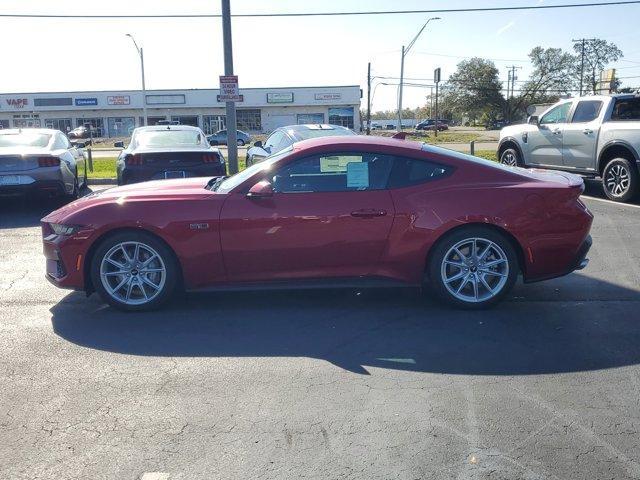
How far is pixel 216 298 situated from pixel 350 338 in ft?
5.30

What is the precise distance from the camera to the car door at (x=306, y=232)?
205 inches

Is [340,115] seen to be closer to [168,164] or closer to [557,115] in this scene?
[557,115]

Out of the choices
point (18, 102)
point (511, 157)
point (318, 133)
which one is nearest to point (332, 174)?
point (318, 133)

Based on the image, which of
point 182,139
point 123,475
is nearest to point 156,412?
point 123,475

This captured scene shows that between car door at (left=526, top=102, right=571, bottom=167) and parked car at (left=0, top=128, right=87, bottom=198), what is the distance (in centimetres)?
907

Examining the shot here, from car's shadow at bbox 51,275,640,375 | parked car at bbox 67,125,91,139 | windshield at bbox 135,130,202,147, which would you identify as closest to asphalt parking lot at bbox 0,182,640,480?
car's shadow at bbox 51,275,640,375

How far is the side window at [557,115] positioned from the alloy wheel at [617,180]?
5.16 ft

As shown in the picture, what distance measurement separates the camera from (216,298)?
19.0ft

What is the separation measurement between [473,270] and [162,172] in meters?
6.09

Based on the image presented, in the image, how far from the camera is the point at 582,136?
11703mm

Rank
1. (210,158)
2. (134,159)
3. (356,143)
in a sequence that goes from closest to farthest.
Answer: (356,143)
(134,159)
(210,158)

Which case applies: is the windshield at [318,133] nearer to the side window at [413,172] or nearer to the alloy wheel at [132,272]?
the side window at [413,172]

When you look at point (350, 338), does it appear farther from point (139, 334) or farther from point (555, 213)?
point (555, 213)

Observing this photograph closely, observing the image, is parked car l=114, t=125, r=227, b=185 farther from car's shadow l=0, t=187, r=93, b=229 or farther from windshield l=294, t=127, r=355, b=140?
windshield l=294, t=127, r=355, b=140
